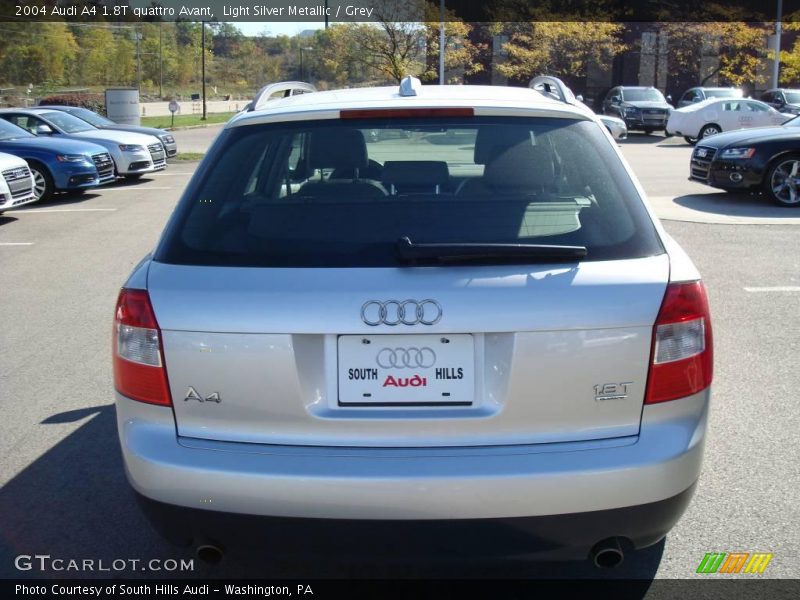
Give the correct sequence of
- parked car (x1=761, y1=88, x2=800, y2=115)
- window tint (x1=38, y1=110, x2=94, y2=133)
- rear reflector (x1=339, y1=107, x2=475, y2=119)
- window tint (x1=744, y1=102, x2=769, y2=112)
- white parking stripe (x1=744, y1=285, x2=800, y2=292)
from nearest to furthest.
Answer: rear reflector (x1=339, y1=107, x2=475, y2=119) → white parking stripe (x1=744, y1=285, x2=800, y2=292) → window tint (x1=38, y1=110, x2=94, y2=133) → window tint (x1=744, y1=102, x2=769, y2=112) → parked car (x1=761, y1=88, x2=800, y2=115)

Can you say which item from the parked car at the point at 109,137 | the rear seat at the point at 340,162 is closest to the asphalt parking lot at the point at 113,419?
the rear seat at the point at 340,162

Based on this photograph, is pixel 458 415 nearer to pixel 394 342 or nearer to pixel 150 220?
pixel 394 342

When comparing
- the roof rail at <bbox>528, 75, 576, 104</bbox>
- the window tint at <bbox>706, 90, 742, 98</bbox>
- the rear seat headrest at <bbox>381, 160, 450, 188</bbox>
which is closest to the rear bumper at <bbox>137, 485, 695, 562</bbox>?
the rear seat headrest at <bbox>381, 160, 450, 188</bbox>

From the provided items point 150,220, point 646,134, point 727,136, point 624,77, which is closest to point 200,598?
point 150,220

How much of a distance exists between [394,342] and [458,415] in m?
0.30

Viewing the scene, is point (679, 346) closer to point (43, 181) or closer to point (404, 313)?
point (404, 313)

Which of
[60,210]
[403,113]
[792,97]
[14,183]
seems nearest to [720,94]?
[792,97]

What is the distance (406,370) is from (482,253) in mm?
430

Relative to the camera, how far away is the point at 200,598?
3410mm

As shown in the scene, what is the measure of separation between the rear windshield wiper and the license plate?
25 cm

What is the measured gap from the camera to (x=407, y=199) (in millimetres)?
3086

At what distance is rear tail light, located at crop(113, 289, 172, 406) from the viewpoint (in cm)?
293

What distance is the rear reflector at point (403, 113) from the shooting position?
10.5ft

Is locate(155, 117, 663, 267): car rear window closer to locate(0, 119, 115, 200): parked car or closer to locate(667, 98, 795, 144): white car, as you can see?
locate(0, 119, 115, 200): parked car
